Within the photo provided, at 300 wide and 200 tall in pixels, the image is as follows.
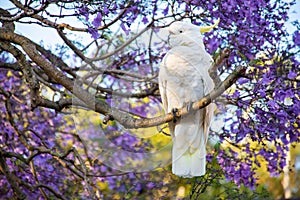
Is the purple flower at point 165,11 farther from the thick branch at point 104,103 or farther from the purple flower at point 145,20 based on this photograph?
the thick branch at point 104,103

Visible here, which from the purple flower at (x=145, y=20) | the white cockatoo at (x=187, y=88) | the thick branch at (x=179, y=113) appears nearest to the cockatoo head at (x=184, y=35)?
the white cockatoo at (x=187, y=88)

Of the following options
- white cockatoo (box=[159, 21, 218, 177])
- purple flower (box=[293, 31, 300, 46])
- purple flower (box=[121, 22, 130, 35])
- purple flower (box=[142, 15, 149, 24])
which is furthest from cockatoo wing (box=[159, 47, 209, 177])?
purple flower (box=[293, 31, 300, 46])

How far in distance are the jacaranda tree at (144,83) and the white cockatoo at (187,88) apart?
0.05 meters

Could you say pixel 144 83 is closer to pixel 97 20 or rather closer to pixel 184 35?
pixel 97 20

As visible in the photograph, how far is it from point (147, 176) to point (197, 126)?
3.95ft

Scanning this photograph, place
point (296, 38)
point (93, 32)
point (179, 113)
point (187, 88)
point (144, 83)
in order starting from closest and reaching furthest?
point (179, 113) → point (187, 88) → point (93, 32) → point (144, 83) → point (296, 38)

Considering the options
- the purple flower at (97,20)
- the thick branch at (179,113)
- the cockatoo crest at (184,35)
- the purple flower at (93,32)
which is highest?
the purple flower at (97,20)

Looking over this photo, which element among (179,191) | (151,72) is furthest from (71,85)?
(179,191)

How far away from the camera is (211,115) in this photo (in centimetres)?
159

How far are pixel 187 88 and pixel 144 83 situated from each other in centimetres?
38

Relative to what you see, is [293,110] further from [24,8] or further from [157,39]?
[24,8]

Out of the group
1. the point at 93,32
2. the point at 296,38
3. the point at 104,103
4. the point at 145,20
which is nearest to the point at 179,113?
the point at 104,103

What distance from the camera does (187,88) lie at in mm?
1544

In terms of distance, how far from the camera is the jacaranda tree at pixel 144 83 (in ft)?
5.40
